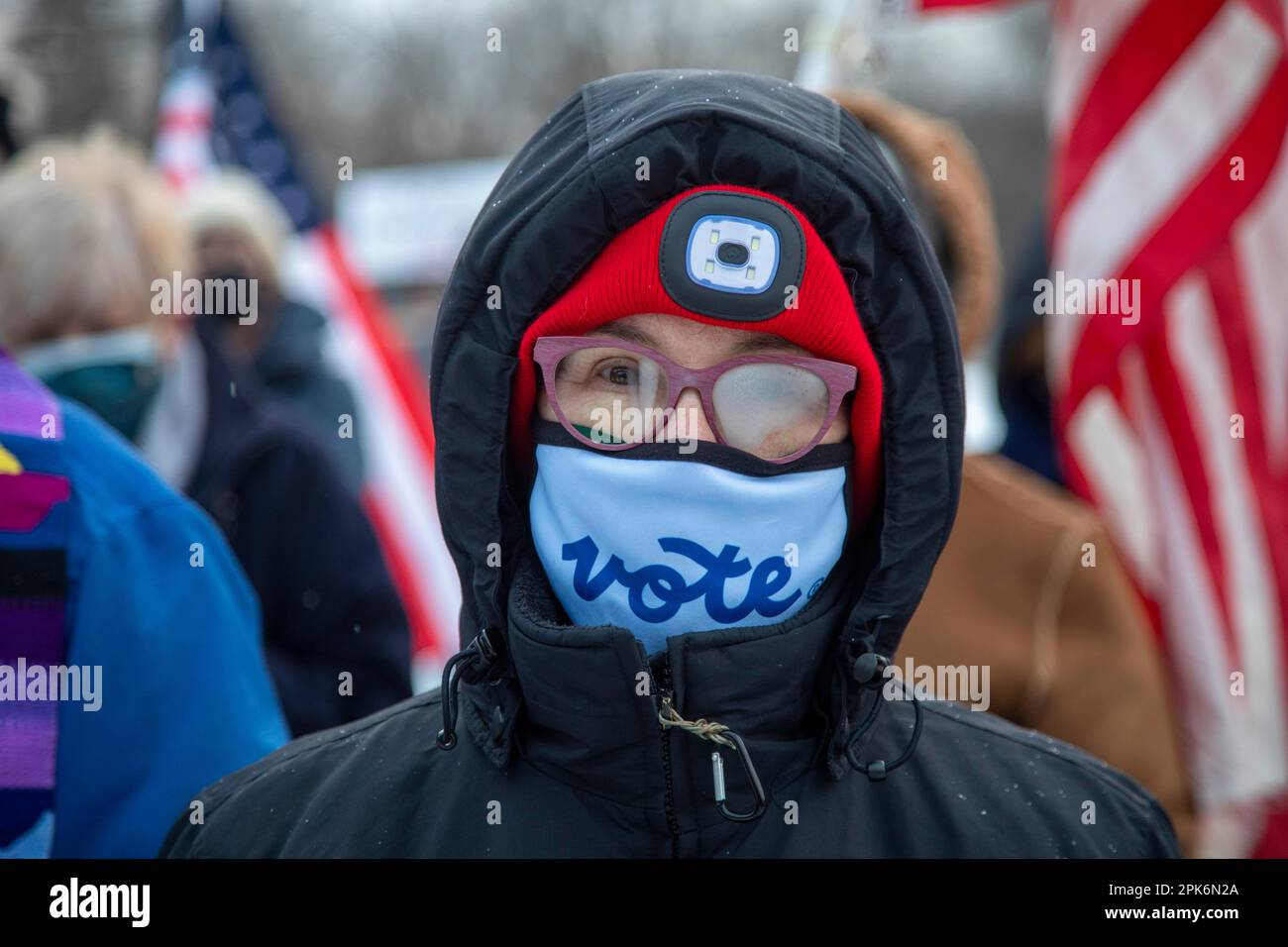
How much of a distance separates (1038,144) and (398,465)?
31.6 meters

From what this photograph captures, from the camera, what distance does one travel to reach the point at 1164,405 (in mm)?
3699

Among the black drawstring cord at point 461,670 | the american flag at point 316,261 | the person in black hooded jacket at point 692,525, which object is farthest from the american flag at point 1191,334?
the american flag at point 316,261

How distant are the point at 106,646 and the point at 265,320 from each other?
325 cm

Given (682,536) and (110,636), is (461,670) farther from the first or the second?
(110,636)

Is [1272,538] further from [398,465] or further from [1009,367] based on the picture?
[398,465]

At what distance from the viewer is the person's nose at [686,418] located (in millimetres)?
1815

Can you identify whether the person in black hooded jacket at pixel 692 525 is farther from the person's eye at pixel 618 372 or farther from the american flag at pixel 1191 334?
the american flag at pixel 1191 334

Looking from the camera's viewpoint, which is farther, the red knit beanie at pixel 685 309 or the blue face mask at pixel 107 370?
the blue face mask at pixel 107 370

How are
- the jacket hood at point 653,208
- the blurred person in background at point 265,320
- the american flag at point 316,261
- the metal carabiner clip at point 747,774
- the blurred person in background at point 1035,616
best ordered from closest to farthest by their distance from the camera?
the metal carabiner clip at point 747,774 < the jacket hood at point 653,208 < the blurred person in background at point 1035,616 < the blurred person in background at point 265,320 < the american flag at point 316,261

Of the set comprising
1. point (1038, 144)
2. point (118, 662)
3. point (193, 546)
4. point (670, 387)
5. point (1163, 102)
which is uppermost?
point (1038, 144)

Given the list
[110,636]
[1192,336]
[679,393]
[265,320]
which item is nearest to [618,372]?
[679,393]

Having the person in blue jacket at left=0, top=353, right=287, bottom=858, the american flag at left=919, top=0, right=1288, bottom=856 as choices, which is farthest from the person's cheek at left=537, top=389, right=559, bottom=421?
the american flag at left=919, top=0, right=1288, bottom=856

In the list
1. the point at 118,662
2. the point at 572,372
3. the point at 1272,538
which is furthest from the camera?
the point at 1272,538
